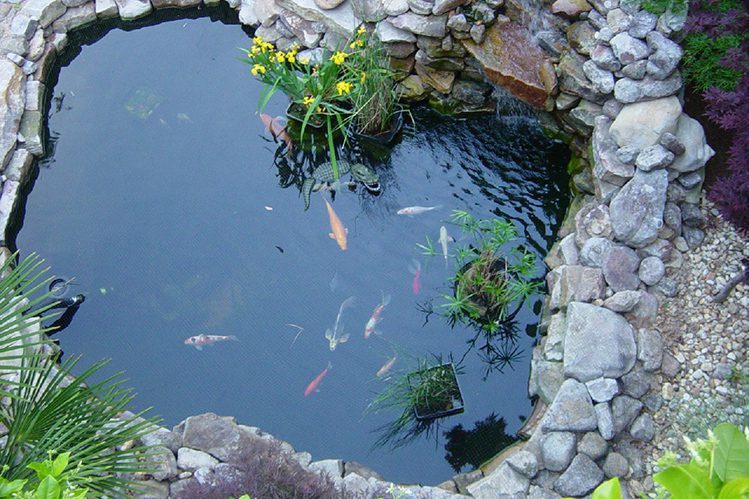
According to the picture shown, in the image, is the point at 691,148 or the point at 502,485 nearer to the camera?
the point at 502,485

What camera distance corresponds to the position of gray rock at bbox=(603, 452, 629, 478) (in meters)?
3.85

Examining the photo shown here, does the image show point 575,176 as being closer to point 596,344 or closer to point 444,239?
point 444,239

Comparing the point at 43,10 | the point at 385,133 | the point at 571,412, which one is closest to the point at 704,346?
the point at 571,412

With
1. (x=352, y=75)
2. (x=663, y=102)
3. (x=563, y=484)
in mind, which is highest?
(x=352, y=75)

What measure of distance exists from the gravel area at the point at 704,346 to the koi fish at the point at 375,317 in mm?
1609

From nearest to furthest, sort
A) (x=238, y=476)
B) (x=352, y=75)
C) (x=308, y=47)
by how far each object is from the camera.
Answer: (x=238, y=476), (x=352, y=75), (x=308, y=47)

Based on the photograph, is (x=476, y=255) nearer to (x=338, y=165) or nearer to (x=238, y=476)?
(x=338, y=165)

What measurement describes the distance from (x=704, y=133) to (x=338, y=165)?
7.89 feet

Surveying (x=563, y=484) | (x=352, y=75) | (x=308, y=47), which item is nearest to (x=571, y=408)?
(x=563, y=484)

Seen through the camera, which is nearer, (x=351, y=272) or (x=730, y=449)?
(x=730, y=449)

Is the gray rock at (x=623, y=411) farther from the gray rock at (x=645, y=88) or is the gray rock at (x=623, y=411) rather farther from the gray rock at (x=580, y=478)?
the gray rock at (x=645, y=88)

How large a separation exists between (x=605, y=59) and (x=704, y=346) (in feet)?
5.96

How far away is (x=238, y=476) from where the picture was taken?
11.5 ft

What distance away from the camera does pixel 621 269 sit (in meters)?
4.38
